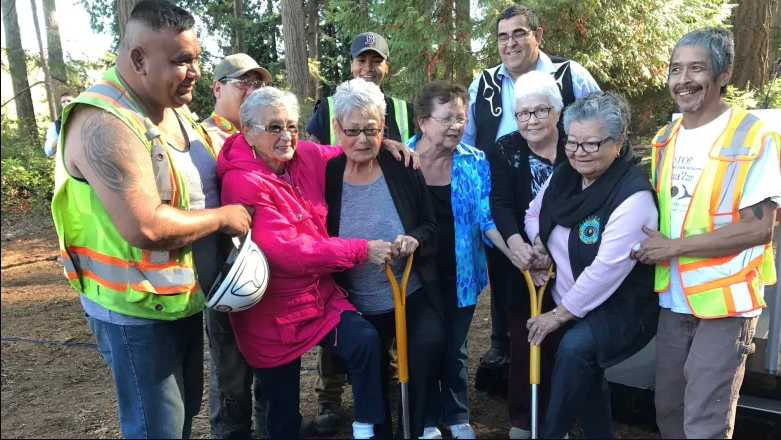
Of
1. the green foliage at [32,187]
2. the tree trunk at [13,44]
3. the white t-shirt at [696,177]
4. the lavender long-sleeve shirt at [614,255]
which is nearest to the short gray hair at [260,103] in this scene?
the tree trunk at [13,44]

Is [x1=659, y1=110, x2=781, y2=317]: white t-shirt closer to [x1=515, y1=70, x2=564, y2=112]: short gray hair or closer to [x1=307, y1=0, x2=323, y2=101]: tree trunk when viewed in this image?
[x1=515, y1=70, x2=564, y2=112]: short gray hair

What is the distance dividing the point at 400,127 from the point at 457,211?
1.04 metres

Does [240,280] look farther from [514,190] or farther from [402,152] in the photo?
[514,190]

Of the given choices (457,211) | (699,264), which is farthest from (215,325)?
(699,264)

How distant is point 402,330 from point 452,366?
52 cm

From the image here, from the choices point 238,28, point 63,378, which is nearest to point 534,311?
point 63,378

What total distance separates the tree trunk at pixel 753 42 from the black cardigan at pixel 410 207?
8268mm

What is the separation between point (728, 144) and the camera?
8.67ft

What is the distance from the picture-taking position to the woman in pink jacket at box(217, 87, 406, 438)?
2852mm

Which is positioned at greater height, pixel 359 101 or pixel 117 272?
pixel 359 101

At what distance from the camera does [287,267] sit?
2869 millimetres

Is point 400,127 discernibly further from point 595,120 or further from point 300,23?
point 300,23

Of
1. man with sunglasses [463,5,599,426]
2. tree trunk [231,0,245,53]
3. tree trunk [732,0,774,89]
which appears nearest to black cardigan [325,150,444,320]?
man with sunglasses [463,5,599,426]

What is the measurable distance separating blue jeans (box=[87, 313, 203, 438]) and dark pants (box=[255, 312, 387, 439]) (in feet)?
1.90
